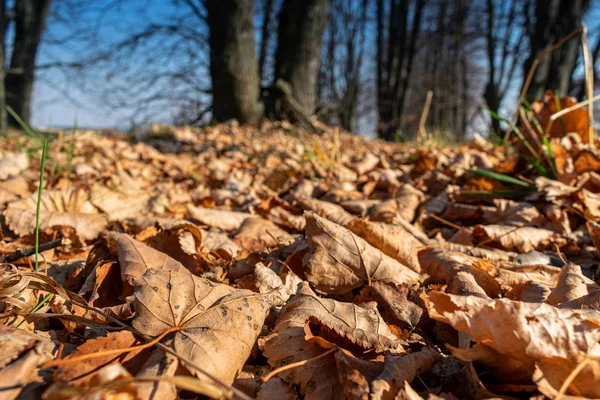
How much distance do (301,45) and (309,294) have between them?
6.04m

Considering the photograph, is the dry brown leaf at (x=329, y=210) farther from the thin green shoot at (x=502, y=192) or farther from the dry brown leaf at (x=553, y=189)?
the dry brown leaf at (x=553, y=189)

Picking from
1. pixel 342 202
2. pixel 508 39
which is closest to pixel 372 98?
pixel 508 39

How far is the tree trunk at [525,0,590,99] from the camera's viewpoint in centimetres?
669

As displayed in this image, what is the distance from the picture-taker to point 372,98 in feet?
87.2

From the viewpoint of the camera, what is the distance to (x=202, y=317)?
820 mm

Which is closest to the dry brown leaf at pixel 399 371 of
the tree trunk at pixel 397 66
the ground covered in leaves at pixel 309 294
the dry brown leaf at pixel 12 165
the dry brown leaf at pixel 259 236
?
the ground covered in leaves at pixel 309 294

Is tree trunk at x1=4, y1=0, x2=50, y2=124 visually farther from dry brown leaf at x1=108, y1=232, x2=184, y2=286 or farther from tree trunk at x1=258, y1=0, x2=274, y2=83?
dry brown leaf at x1=108, y1=232, x2=184, y2=286

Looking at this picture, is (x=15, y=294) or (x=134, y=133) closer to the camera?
(x=15, y=294)

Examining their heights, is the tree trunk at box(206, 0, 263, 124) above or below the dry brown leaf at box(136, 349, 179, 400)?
above

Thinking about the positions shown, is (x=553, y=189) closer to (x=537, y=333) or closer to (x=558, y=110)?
(x=558, y=110)

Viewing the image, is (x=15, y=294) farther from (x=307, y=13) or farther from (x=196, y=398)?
(x=307, y=13)

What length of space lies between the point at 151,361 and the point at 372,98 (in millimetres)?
27354

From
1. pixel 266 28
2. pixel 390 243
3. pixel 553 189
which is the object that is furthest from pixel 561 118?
pixel 266 28

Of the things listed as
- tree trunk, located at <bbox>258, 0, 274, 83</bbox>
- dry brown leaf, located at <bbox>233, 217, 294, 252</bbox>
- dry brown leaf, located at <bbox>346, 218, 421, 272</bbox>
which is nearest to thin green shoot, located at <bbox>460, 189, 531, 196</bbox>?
dry brown leaf, located at <bbox>346, 218, 421, 272</bbox>
